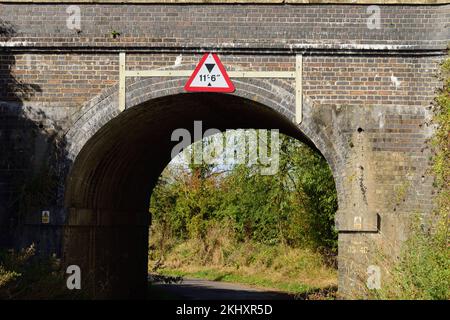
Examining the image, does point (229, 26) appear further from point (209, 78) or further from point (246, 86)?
point (246, 86)

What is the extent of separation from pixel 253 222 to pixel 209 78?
17.0 metres

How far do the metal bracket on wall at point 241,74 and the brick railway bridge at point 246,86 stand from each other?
22 millimetres

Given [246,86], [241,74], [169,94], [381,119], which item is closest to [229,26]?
[241,74]

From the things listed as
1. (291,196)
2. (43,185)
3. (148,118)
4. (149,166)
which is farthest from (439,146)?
(291,196)

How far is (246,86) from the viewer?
41.2 ft

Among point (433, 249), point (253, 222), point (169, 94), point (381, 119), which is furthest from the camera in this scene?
point (253, 222)

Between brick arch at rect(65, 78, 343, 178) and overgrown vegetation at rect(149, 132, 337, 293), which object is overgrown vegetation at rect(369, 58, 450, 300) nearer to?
brick arch at rect(65, 78, 343, 178)

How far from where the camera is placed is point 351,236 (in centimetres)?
1237

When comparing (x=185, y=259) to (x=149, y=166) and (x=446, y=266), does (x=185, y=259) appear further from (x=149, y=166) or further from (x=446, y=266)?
(x=446, y=266)

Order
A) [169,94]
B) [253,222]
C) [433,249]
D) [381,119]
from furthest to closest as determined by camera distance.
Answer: [253,222]
[169,94]
[381,119]
[433,249]

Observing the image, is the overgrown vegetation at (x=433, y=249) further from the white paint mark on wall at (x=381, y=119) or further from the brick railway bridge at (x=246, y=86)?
the white paint mark on wall at (x=381, y=119)

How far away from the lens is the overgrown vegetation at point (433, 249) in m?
10.1

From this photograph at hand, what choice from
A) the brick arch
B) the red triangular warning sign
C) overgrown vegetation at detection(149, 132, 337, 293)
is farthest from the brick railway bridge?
overgrown vegetation at detection(149, 132, 337, 293)

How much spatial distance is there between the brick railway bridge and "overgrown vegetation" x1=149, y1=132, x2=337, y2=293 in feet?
28.9
